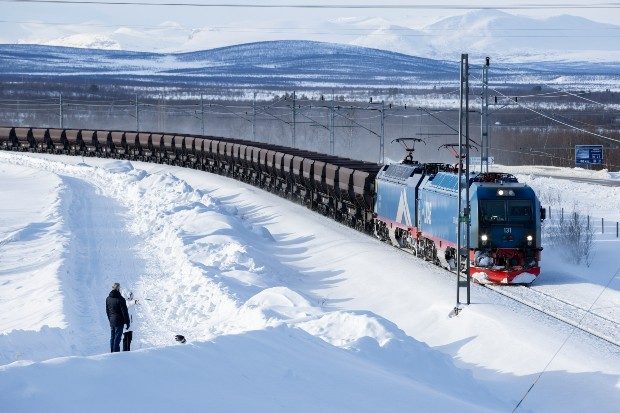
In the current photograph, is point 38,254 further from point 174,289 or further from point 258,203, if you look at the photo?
point 258,203

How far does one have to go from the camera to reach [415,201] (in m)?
33.9

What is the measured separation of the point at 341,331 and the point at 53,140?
2760 inches

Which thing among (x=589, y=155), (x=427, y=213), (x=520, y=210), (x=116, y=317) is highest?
(x=520, y=210)

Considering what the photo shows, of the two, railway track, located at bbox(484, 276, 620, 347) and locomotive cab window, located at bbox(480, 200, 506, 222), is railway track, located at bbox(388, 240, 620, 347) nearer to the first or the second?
railway track, located at bbox(484, 276, 620, 347)

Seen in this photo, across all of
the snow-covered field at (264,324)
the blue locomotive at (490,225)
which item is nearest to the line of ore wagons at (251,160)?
the snow-covered field at (264,324)

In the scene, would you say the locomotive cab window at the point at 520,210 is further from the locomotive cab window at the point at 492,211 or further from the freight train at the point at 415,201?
the locomotive cab window at the point at 492,211

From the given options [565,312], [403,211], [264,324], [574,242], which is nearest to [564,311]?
[565,312]

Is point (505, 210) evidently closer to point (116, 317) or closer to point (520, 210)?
point (520, 210)

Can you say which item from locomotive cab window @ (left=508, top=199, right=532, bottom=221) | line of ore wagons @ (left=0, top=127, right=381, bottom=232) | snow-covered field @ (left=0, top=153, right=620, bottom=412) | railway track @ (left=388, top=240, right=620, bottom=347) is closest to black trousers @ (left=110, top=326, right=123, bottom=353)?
snow-covered field @ (left=0, top=153, right=620, bottom=412)

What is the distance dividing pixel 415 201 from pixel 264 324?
550 inches

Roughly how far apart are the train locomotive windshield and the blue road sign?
178ft

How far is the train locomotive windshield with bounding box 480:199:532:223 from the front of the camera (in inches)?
1148

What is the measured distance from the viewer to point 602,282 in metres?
32.6

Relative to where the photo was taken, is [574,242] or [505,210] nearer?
[505,210]
